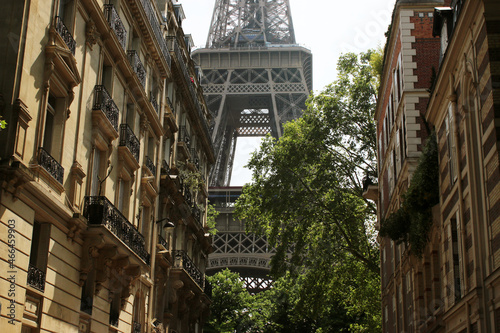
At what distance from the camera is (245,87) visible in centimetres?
9931

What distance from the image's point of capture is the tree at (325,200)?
40344 mm

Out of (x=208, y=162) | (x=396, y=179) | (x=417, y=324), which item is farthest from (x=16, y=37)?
(x=208, y=162)

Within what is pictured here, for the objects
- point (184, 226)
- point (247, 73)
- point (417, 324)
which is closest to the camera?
point (417, 324)

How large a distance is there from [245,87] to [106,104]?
7757cm

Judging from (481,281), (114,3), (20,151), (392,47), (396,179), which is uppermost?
(392,47)

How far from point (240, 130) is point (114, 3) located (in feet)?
289

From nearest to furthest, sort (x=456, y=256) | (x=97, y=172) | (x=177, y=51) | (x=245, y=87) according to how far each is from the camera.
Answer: (x=456, y=256) < (x=97, y=172) < (x=177, y=51) < (x=245, y=87)

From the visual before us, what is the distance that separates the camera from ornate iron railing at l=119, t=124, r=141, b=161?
2433 centimetres

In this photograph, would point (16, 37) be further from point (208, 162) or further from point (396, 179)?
point (208, 162)

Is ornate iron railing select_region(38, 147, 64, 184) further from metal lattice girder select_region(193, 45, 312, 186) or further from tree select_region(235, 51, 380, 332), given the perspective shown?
metal lattice girder select_region(193, 45, 312, 186)

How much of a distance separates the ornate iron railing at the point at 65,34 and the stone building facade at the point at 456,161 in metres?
9.95

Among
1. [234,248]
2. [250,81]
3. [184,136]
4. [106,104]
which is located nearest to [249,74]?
[250,81]

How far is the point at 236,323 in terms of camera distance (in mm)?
60125

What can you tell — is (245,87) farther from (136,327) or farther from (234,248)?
(136,327)
